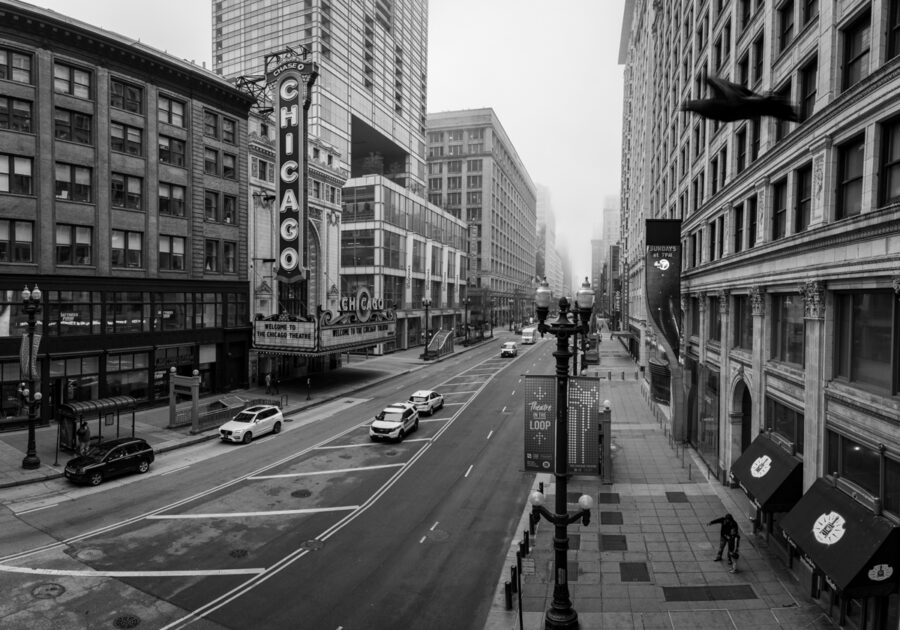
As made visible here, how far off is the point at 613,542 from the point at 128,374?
31.2 meters

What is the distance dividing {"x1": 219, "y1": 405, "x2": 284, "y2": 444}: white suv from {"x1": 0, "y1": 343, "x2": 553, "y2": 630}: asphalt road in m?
0.72

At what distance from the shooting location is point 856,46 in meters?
13.0

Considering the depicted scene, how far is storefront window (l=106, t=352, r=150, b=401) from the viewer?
33438mm

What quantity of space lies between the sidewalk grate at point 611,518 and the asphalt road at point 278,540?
9.66 feet

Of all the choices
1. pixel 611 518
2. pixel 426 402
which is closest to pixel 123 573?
pixel 611 518

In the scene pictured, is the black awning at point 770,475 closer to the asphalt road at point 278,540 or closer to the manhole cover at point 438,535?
the asphalt road at point 278,540

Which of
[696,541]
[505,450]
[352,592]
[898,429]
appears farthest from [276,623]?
[505,450]

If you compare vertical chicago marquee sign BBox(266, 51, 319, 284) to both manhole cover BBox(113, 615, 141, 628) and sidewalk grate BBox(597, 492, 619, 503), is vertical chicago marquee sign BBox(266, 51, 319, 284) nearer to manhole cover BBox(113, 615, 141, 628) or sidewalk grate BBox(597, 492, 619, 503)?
sidewalk grate BBox(597, 492, 619, 503)

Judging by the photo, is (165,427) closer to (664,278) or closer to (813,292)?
(664,278)

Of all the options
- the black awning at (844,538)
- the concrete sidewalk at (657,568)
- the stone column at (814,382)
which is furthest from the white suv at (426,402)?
the black awning at (844,538)

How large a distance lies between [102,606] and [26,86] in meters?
29.6

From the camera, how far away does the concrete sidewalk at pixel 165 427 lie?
2239 cm

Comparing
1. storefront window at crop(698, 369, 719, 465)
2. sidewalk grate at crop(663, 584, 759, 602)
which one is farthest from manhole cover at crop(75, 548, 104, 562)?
storefront window at crop(698, 369, 719, 465)

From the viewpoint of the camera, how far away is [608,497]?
825 inches
